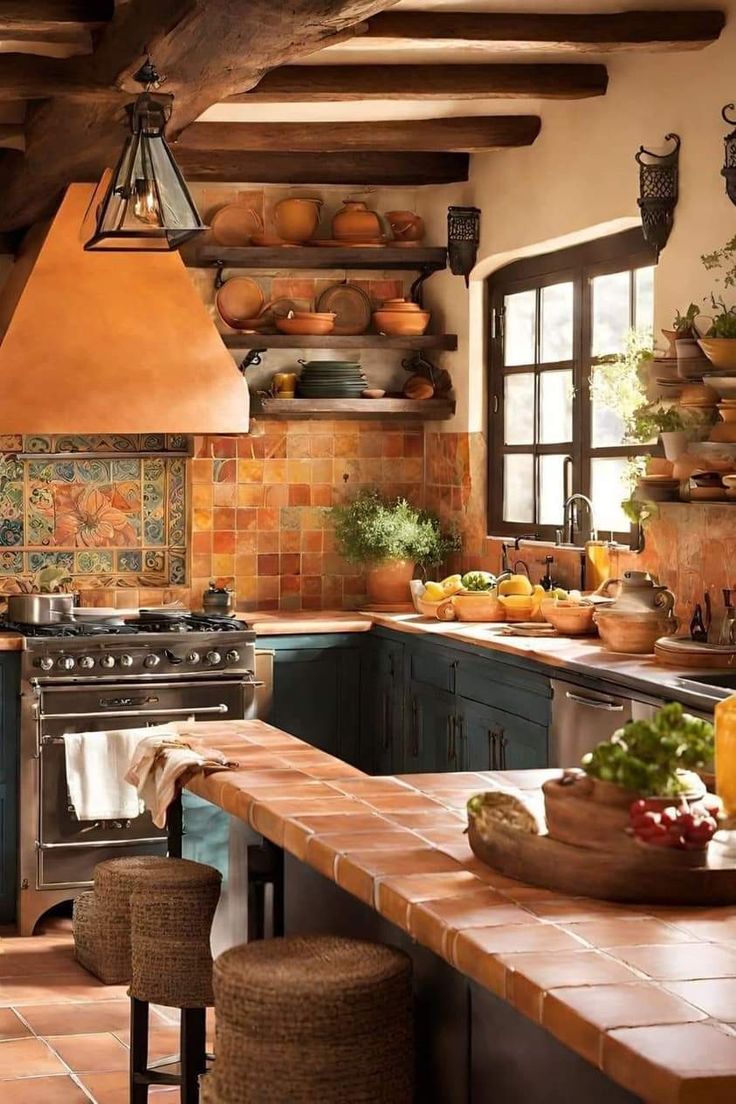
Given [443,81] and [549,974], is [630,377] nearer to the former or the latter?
[443,81]

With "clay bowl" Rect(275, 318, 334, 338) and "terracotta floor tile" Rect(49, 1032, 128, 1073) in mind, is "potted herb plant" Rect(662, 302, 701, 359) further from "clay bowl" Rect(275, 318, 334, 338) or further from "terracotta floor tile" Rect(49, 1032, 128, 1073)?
"terracotta floor tile" Rect(49, 1032, 128, 1073)

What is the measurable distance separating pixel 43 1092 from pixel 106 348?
10.8ft

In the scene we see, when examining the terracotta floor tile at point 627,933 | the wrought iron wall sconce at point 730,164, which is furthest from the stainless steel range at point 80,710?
the terracotta floor tile at point 627,933

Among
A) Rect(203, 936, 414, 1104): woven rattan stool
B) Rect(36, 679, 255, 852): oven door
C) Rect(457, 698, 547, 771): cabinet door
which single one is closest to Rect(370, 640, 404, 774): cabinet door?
Rect(457, 698, 547, 771): cabinet door

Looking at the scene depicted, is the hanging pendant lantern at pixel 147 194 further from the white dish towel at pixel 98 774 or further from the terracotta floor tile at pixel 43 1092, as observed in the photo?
the white dish towel at pixel 98 774

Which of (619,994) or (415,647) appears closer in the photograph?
(619,994)

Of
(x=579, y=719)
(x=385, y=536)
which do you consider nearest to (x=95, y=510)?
(x=385, y=536)

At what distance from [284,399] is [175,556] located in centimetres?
89

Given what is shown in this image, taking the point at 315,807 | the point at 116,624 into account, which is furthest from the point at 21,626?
the point at 315,807

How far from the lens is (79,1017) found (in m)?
5.46

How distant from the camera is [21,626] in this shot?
6902mm

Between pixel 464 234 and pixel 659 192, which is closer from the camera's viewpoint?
pixel 659 192

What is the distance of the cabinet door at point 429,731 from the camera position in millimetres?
6574

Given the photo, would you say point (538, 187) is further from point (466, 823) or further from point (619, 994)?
point (619, 994)
